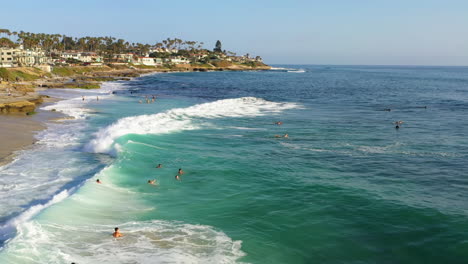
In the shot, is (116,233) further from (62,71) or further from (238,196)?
(62,71)

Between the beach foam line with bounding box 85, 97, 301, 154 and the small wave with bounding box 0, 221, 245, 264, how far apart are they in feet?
44.1

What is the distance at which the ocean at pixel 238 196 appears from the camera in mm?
14305

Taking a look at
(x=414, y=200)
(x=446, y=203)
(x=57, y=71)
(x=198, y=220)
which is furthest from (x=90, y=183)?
(x=57, y=71)

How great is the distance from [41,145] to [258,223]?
776 inches

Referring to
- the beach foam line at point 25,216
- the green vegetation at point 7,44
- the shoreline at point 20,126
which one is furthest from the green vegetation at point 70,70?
the beach foam line at point 25,216

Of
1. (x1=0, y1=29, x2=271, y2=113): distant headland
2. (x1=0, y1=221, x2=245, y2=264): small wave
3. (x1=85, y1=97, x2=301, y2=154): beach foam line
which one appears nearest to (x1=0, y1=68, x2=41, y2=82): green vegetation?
(x1=0, y1=29, x2=271, y2=113): distant headland

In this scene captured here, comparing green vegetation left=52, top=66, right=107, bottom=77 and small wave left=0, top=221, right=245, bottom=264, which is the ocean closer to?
small wave left=0, top=221, right=245, bottom=264

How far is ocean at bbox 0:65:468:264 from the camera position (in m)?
14.3

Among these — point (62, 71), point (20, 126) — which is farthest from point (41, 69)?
point (20, 126)

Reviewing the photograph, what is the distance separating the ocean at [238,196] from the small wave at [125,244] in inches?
2.4

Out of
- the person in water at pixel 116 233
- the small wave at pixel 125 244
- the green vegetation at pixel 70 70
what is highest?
the green vegetation at pixel 70 70

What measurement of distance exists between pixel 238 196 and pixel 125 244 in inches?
266

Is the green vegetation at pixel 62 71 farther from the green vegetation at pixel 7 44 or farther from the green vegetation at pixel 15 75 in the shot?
the green vegetation at pixel 7 44

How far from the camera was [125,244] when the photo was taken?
14430mm
